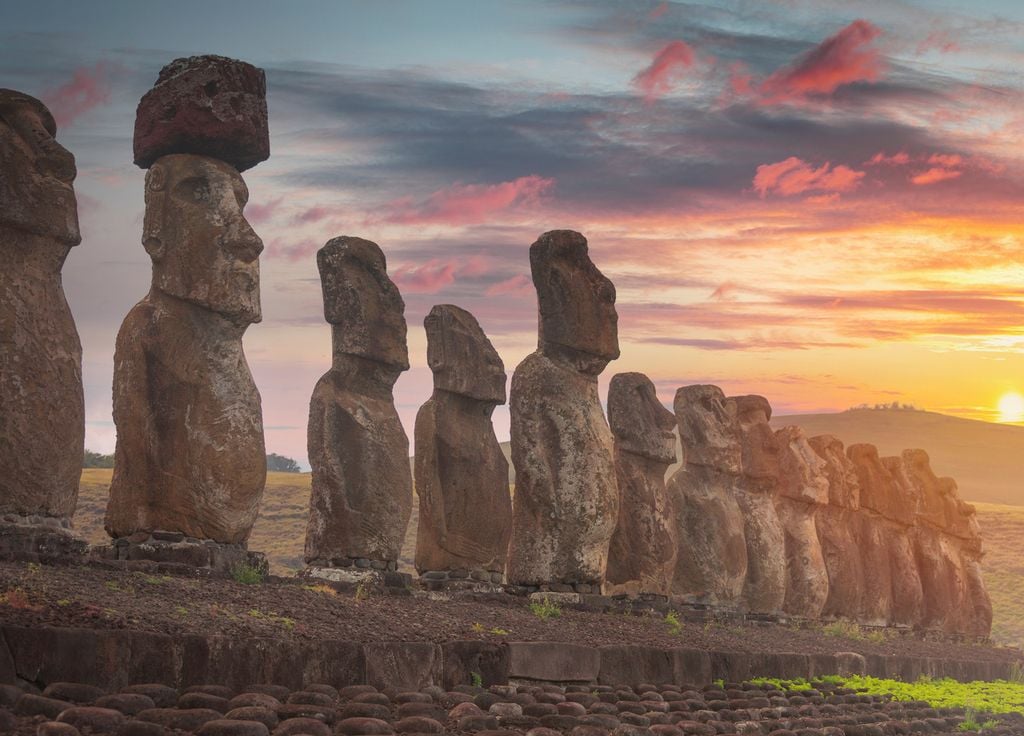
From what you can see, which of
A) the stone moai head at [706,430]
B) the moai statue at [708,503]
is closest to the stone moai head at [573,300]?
the moai statue at [708,503]

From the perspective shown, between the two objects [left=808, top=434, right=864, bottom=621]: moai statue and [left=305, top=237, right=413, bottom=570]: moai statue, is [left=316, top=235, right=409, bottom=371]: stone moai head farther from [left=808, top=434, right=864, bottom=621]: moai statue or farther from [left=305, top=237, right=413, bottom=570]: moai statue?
[left=808, top=434, right=864, bottom=621]: moai statue

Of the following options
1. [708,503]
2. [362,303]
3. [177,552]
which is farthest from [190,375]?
[708,503]

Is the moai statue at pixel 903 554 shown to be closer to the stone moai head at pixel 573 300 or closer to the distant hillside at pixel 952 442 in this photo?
the stone moai head at pixel 573 300

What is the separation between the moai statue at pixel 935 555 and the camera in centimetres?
3148

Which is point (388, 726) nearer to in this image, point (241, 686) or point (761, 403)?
point (241, 686)

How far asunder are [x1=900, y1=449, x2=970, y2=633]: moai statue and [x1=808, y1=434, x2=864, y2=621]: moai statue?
3254mm

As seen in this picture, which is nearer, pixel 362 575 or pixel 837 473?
pixel 362 575

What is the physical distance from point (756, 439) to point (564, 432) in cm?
812

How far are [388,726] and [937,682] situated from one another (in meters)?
15.0

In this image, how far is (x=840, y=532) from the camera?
28.0 m

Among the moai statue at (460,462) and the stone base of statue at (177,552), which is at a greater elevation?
the moai statue at (460,462)

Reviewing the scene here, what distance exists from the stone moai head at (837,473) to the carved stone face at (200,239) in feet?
56.5

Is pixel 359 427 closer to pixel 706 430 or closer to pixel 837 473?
pixel 706 430

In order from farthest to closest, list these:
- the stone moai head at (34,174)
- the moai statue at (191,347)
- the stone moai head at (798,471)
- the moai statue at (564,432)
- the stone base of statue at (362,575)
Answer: the stone moai head at (798,471) < the moai statue at (564,432) < the stone base of statue at (362,575) < the moai statue at (191,347) < the stone moai head at (34,174)
